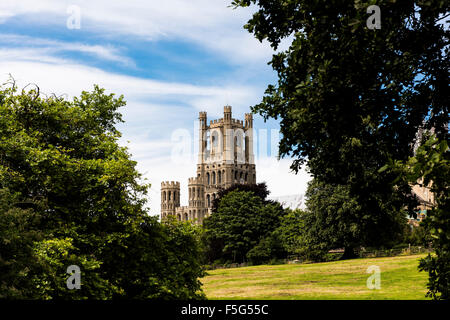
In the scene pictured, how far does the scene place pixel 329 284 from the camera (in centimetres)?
3741

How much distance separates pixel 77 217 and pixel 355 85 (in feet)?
40.2

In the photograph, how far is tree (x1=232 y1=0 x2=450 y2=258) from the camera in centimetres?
1163

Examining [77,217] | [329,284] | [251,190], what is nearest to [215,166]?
[251,190]

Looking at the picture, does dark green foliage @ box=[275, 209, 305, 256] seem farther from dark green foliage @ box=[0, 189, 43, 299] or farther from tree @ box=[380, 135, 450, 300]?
tree @ box=[380, 135, 450, 300]

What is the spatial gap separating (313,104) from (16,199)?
10792 mm

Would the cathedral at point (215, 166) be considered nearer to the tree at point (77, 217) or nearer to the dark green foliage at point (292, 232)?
the dark green foliage at point (292, 232)

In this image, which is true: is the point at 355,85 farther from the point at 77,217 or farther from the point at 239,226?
the point at 239,226

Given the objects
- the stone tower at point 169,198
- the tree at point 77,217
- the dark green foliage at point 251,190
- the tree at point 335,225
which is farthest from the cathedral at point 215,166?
the tree at point 77,217

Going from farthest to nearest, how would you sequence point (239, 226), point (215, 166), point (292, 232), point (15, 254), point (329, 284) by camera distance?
point (215, 166)
point (239, 226)
point (292, 232)
point (329, 284)
point (15, 254)

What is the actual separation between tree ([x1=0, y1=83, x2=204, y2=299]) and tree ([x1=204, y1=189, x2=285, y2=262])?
172ft

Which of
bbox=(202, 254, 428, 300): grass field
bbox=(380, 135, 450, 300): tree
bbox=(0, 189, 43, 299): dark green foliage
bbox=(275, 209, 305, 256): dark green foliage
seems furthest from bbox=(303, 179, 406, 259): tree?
bbox=(380, 135, 450, 300): tree
